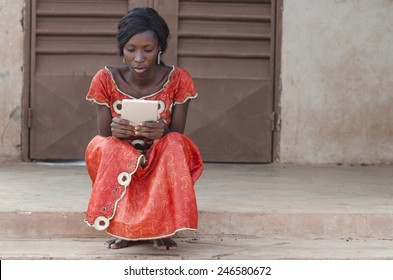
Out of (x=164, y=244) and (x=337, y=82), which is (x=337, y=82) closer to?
(x=337, y=82)

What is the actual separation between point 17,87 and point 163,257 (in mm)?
3721

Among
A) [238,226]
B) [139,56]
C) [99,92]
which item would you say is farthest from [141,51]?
[238,226]

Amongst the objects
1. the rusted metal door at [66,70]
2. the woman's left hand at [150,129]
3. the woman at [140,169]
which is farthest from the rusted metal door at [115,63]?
the woman's left hand at [150,129]

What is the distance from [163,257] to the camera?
Answer: 4375mm

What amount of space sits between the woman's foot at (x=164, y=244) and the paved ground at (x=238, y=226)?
0.14 ft

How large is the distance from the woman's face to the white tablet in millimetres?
304

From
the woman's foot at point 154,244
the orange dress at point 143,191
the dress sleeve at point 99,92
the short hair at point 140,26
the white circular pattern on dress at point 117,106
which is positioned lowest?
the woman's foot at point 154,244

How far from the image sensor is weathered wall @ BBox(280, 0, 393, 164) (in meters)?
7.76

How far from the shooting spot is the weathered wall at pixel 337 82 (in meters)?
7.76

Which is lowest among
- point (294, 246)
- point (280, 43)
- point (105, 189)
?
point (294, 246)

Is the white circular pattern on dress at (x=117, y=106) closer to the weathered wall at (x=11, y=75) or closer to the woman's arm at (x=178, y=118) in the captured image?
the woman's arm at (x=178, y=118)

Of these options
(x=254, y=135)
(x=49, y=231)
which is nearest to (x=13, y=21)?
(x=254, y=135)

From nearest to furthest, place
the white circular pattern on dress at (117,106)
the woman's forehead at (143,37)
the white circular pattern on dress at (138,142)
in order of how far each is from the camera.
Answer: the woman's forehead at (143,37)
the white circular pattern on dress at (138,142)
the white circular pattern on dress at (117,106)

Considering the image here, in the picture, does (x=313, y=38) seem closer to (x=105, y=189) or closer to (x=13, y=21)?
(x=13, y=21)
